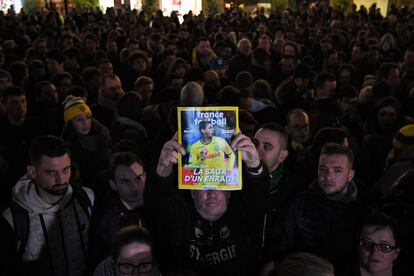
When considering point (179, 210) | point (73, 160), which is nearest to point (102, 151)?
point (73, 160)

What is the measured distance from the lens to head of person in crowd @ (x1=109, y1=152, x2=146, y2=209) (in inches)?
147

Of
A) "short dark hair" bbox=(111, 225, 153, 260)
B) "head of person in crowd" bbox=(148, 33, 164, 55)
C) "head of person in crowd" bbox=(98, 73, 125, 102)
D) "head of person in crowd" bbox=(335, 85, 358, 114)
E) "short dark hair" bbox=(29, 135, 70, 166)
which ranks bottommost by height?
"short dark hair" bbox=(111, 225, 153, 260)

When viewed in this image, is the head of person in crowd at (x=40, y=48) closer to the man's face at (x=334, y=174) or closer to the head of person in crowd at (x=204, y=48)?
the head of person in crowd at (x=204, y=48)

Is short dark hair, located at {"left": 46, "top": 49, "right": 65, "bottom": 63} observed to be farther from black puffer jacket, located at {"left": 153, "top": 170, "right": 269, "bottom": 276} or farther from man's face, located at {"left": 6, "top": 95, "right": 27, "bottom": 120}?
black puffer jacket, located at {"left": 153, "top": 170, "right": 269, "bottom": 276}

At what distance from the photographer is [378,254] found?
311cm

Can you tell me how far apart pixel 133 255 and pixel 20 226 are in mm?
920

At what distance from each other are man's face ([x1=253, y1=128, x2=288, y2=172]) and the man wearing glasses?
1.56ft

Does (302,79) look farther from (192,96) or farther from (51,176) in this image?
(51,176)

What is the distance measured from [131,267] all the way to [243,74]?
480cm

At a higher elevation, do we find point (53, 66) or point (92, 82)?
point (53, 66)

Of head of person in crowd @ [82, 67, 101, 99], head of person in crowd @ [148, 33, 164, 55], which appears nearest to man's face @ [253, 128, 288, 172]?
head of person in crowd @ [82, 67, 101, 99]

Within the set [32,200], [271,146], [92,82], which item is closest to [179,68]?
[92,82]

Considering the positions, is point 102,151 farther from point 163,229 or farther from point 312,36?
point 312,36

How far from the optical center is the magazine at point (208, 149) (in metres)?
2.85
